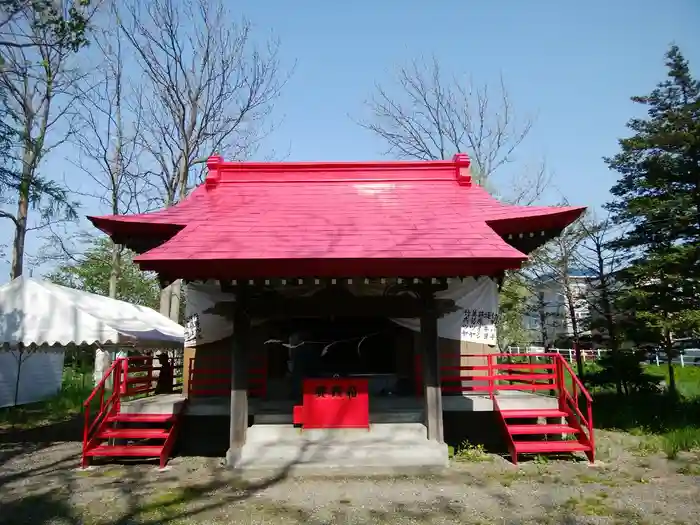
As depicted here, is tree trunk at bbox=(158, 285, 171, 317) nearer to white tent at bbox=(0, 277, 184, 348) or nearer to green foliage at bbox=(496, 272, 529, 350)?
white tent at bbox=(0, 277, 184, 348)

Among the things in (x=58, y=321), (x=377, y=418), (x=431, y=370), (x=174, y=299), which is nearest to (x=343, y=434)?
(x=377, y=418)

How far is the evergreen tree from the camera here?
9.60 metres

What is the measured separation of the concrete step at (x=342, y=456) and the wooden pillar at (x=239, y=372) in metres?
0.26

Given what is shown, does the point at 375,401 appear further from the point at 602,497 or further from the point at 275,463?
the point at 602,497

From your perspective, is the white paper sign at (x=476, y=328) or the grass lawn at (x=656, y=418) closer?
the grass lawn at (x=656, y=418)

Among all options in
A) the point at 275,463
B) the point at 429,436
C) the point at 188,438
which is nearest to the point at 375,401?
the point at 429,436

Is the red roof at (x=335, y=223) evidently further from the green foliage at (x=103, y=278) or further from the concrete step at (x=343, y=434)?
the green foliage at (x=103, y=278)

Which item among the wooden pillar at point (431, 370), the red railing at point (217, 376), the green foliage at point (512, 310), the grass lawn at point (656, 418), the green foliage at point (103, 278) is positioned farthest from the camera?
the green foliage at point (103, 278)

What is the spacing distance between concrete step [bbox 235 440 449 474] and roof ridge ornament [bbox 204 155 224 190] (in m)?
5.76

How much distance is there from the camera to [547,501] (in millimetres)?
5715

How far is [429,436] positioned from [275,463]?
2.31m

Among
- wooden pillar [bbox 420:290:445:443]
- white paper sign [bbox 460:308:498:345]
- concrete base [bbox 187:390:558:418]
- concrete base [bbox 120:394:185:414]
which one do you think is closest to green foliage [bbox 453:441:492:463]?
concrete base [bbox 187:390:558:418]

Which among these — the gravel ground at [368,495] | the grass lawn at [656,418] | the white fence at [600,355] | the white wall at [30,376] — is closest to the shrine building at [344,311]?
the gravel ground at [368,495]

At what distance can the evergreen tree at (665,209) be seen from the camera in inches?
378
